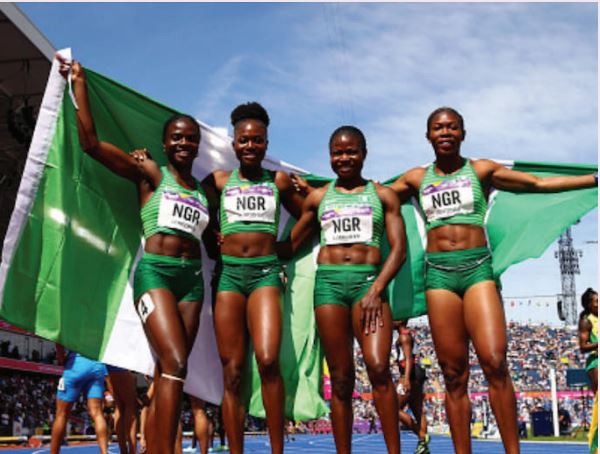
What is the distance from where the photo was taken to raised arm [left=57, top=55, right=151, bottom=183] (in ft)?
17.4

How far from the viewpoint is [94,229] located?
6.01m

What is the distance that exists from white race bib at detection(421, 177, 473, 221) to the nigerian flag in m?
0.91

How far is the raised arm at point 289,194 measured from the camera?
5.73 metres

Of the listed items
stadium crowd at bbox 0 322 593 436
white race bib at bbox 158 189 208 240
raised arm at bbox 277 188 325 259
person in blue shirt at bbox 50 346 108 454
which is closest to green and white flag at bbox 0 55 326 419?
raised arm at bbox 277 188 325 259

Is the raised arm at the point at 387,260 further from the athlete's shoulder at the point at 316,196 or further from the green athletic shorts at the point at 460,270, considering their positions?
the athlete's shoulder at the point at 316,196

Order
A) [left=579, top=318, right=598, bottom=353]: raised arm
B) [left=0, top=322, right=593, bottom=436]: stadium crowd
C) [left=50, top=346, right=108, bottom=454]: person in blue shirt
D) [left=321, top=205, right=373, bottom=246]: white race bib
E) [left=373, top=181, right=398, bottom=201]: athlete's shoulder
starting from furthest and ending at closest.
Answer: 1. [left=0, top=322, right=593, bottom=436]: stadium crowd
2. [left=579, top=318, right=598, bottom=353]: raised arm
3. [left=50, top=346, right=108, bottom=454]: person in blue shirt
4. [left=373, top=181, right=398, bottom=201]: athlete's shoulder
5. [left=321, top=205, right=373, bottom=246]: white race bib

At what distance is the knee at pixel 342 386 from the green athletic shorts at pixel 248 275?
0.76 m

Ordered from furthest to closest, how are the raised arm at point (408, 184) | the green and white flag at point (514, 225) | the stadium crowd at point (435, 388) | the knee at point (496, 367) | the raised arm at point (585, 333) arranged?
the stadium crowd at point (435, 388) → the raised arm at point (585, 333) → the green and white flag at point (514, 225) → the raised arm at point (408, 184) → the knee at point (496, 367)

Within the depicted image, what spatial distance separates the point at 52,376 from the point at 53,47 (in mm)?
21935

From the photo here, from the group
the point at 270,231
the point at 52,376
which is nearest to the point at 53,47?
the point at 270,231

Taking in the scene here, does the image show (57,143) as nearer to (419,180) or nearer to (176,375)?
(176,375)

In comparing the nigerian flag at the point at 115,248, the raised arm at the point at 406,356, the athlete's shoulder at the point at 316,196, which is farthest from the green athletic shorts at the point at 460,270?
the raised arm at the point at 406,356

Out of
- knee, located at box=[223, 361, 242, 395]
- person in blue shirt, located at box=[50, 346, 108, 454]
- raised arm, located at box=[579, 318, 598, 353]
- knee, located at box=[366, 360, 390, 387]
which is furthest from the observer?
raised arm, located at box=[579, 318, 598, 353]

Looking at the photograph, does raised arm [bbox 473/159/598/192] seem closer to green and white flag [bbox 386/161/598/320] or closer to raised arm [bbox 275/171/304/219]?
green and white flag [bbox 386/161/598/320]
